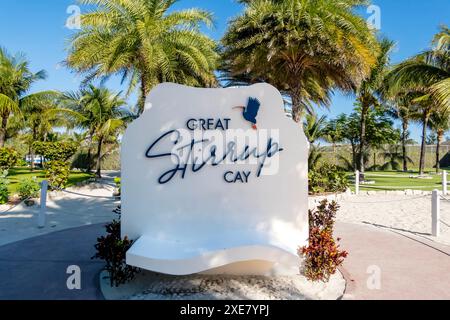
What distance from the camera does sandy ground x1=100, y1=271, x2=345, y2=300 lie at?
15.3 ft

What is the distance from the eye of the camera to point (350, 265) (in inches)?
239

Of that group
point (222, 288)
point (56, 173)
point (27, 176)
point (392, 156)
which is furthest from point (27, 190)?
point (392, 156)

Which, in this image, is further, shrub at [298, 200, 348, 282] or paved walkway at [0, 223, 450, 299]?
shrub at [298, 200, 348, 282]

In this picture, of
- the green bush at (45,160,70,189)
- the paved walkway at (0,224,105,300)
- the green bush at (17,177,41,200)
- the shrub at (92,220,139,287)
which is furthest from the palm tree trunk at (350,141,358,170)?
the shrub at (92,220,139,287)

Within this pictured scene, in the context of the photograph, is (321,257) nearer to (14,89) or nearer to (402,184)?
(402,184)

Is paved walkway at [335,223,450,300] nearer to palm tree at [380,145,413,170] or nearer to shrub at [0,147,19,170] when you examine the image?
shrub at [0,147,19,170]

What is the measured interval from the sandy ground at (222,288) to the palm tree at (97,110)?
1971cm

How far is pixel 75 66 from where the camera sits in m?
11.9

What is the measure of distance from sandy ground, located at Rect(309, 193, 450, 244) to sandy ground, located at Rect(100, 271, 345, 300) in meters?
4.67

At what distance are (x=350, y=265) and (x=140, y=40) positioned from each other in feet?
34.4

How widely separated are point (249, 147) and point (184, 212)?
61.4 inches

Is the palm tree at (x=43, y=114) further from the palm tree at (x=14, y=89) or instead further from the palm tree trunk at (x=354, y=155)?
the palm tree trunk at (x=354, y=155)
